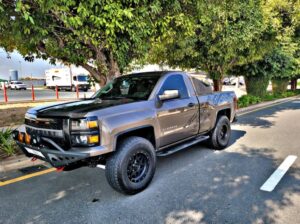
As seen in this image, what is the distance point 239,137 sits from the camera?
7.39 meters

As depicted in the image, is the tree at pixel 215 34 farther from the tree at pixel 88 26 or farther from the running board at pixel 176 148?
the running board at pixel 176 148

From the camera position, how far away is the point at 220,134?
6.13 meters

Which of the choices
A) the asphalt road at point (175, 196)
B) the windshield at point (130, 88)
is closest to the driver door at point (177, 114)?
the windshield at point (130, 88)

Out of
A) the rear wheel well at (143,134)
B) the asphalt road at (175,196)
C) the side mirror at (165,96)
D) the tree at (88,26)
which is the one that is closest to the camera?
the asphalt road at (175,196)

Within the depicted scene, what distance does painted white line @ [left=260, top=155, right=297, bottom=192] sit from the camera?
13.2 feet

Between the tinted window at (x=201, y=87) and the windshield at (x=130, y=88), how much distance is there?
109 centimetres

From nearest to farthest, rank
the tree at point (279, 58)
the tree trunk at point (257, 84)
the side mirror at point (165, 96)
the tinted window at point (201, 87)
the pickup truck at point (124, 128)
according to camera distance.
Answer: the pickup truck at point (124, 128) < the side mirror at point (165, 96) < the tinted window at point (201, 87) < the tree at point (279, 58) < the tree trunk at point (257, 84)

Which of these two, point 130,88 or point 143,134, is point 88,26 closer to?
point 130,88

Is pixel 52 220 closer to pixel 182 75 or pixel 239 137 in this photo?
pixel 182 75

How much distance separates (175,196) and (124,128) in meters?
1.24

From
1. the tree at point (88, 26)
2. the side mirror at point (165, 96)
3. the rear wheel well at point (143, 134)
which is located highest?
the tree at point (88, 26)

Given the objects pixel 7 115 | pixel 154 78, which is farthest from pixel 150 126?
pixel 7 115

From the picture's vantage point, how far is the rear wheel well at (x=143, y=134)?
3855 mm

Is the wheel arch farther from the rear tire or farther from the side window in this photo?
the rear tire
